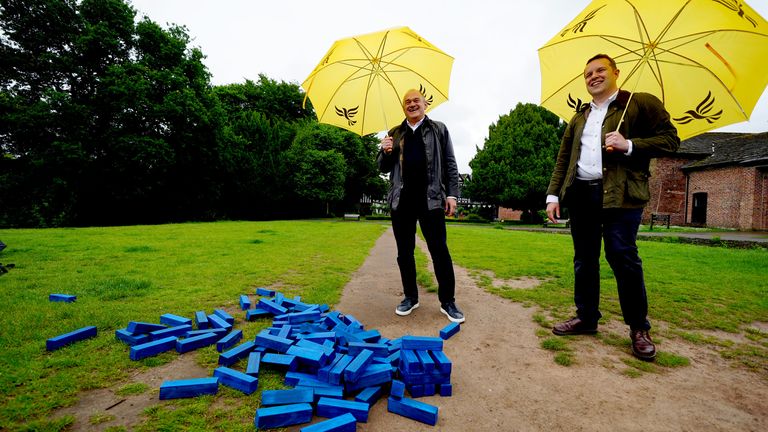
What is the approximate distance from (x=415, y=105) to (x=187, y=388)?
138 inches

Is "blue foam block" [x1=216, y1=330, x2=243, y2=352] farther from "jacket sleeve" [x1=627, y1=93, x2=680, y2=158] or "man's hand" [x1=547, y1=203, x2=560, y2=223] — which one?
"jacket sleeve" [x1=627, y1=93, x2=680, y2=158]

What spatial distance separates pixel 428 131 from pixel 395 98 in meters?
0.67

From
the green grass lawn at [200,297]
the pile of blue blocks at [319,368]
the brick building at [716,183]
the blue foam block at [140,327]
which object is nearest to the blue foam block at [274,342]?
the pile of blue blocks at [319,368]

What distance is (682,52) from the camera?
299 centimetres

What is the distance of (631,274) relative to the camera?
309cm

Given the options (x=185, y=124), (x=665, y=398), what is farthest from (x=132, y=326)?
(x=185, y=124)

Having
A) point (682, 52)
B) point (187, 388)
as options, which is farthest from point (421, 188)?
point (187, 388)

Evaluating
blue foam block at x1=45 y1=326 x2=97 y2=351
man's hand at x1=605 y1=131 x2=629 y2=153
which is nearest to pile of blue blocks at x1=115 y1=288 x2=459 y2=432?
blue foam block at x1=45 y1=326 x2=97 y2=351

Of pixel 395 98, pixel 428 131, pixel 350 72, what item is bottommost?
pixel 428 131

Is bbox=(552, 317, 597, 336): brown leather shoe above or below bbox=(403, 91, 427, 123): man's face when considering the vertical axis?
below

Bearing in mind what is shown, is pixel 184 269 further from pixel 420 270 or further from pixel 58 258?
pixel 420 270

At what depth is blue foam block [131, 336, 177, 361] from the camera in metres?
2.72

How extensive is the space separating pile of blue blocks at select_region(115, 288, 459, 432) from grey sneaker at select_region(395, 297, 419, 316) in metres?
0.84

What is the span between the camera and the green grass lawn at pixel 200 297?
2.19m
